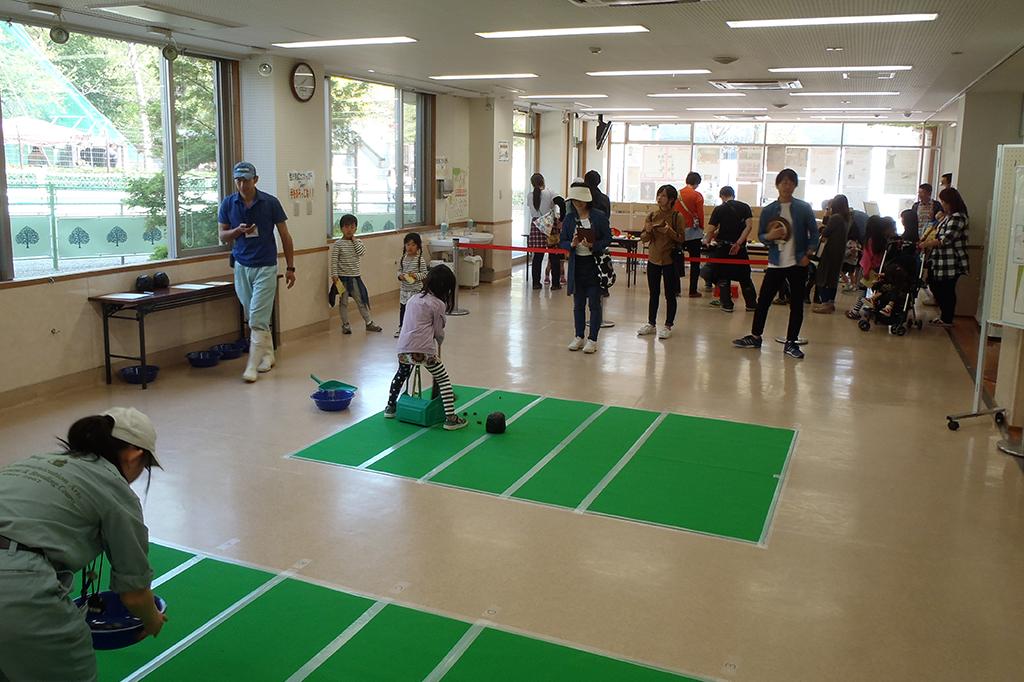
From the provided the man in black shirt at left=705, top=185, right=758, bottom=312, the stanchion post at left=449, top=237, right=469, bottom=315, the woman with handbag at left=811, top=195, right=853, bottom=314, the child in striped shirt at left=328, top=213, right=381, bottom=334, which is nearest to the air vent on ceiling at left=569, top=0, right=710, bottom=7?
the child in striped shirt at left=328, top=213, right=381, bottom=334

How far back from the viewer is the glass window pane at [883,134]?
712 inches

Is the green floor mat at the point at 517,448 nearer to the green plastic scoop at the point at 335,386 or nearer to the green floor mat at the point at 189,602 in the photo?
the green plastic scoop at the point at 335,386

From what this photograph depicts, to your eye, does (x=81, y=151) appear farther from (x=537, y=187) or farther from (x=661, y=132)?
(x=661, y=132)

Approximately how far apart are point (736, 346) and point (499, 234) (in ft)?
19.3

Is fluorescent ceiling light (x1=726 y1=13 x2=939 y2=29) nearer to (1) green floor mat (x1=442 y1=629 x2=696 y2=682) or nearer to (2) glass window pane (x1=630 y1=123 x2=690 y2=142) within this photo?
(1) green floor mat (x1=442 y1=629 x2=696 y2=682)

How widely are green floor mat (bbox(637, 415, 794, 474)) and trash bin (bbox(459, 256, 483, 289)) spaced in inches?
258

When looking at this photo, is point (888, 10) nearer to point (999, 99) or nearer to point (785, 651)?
point (785, 651)

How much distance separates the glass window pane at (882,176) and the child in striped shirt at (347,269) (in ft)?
42.4

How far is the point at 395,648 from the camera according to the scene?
130 inches

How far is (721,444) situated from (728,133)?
585 inches

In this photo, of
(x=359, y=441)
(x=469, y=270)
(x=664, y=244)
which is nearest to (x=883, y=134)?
(x=469, y=270)

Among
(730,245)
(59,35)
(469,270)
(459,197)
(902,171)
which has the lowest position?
(469,270)

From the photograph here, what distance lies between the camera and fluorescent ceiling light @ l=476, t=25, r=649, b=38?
6871mm

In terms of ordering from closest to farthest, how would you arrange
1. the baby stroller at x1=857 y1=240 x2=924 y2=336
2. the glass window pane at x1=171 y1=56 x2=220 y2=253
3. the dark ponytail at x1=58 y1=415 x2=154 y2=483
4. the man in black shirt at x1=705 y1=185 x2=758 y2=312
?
1. the dark ponytail at x1=58 y1=415 x2=154 y2=483
2. the glass window pane at x1=171 y1=56 x2=220 y2=253
3. the baby stroller at x1=857 y1=240 x2=924 y2=336
4. the man in black shirt at x1=705 y1=185 x2=758 y2=312
